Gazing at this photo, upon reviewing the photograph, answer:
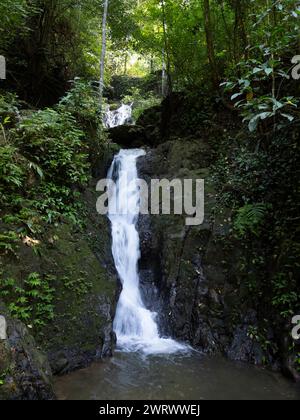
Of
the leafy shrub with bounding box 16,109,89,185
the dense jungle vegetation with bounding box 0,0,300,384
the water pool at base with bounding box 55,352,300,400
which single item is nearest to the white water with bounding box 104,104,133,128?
the dense jungle vegetation with bounding box 0,0,300,384

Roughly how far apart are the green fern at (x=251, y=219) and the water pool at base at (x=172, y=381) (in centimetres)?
238

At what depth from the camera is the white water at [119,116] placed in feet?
53.6

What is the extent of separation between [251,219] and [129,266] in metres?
3.04

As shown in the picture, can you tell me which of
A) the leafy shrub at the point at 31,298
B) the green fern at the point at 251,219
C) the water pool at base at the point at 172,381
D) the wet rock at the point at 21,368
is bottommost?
the water pool at base at the point at 172,381

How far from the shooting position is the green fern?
6254 mm

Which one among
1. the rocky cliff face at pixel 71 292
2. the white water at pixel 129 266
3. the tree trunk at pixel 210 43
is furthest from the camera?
A: the tree trunk at pixel 210 43

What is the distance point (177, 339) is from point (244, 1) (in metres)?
8.05

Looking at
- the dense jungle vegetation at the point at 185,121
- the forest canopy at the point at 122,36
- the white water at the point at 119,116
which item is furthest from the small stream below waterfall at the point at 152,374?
the white water at the point at 119,116

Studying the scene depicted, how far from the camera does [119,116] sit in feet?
55.4

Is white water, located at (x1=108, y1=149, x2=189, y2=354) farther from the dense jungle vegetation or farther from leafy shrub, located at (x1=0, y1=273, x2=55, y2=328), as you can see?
leafy shrub, located at (x1=0, y1=273, x2=55, y2=328)

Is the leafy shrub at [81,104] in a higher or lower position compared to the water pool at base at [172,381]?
higher

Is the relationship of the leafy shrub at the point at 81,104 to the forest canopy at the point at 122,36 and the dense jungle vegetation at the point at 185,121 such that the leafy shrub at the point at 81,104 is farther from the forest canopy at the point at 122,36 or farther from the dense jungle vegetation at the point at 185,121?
the forest canopy at the point at 122,36
